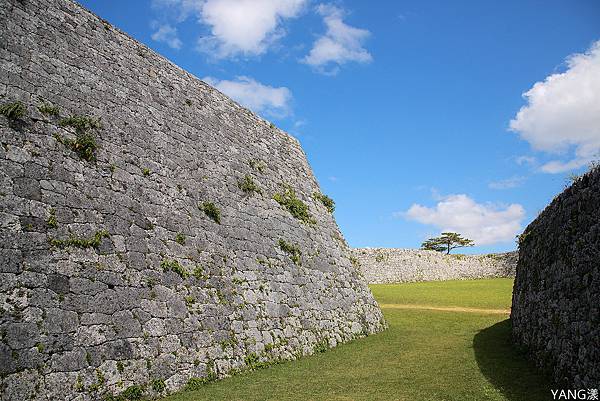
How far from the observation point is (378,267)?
43.2 m

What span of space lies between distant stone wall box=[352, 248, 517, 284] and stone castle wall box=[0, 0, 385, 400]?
2863 centimetres

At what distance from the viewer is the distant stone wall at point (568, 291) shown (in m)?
7.09

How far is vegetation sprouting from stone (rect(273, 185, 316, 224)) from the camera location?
15.3 meters

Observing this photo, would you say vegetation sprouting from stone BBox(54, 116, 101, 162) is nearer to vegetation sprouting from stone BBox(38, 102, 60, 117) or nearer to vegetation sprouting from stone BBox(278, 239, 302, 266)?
vegetation sprouting from stone BBox(38, 102, 60, 117)

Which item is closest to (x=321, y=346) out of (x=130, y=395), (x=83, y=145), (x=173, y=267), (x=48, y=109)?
(x=173, y=267)

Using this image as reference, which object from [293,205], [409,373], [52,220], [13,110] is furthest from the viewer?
[293,205]

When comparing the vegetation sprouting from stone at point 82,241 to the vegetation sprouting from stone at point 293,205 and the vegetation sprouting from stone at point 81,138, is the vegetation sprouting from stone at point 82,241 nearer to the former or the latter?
the vegetation sprouting from stone at point 81,138

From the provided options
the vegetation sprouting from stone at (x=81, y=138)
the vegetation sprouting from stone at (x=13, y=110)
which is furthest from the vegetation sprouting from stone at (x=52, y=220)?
the vegetation sprouting from stone at (x=13, y=110)

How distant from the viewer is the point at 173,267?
9602 millimetres

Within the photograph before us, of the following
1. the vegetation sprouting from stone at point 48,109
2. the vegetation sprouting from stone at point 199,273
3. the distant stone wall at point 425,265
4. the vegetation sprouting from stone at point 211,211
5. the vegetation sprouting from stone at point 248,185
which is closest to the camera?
the vegetation sprouting from stone at point 48,109

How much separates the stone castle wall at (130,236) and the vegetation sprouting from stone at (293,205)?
0.33 metres

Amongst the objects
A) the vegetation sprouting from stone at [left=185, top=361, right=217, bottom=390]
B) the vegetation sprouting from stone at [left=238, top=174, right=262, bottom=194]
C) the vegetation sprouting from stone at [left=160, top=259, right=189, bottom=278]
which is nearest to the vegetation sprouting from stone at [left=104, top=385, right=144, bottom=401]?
the vegetation sprouting from stone at [left=185, top=361, right=217, bottom=390]

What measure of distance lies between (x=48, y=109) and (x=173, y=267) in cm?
409

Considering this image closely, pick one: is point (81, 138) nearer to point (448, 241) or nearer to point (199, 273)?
point (199, 273)
